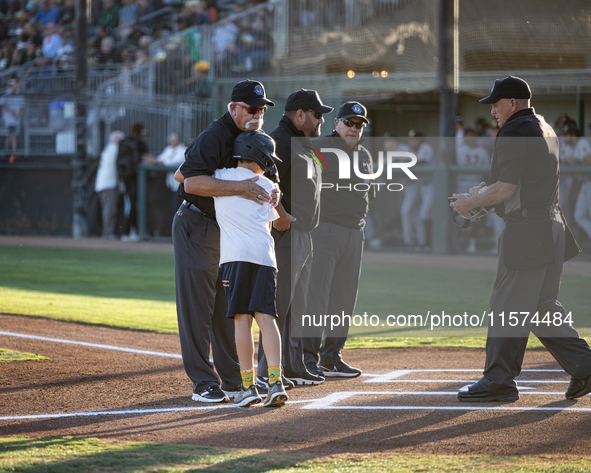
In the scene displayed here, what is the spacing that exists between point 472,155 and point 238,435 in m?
11.8

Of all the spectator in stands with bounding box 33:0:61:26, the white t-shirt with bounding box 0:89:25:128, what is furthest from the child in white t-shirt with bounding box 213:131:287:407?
the spectator in stands with bounding box 33:0:61:26

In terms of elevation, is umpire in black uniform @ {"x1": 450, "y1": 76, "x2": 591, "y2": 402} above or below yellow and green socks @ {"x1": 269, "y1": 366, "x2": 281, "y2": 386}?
above

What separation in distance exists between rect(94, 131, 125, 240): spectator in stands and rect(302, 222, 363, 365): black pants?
38.5ft

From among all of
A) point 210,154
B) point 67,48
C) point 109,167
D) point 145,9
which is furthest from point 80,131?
point 210,154

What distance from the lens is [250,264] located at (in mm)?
5078

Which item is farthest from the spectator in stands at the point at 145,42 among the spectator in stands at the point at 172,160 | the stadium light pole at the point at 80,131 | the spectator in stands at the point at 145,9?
the spectator in stands at the point at 172,160

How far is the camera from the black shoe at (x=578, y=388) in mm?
5387

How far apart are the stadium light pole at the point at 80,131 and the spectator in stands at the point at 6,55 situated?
21.6 ft

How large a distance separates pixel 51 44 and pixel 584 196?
1586 cm

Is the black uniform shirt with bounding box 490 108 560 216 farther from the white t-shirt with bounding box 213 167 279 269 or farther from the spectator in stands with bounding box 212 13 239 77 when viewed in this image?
the spectator in stands with bounding box 212 13 239 77

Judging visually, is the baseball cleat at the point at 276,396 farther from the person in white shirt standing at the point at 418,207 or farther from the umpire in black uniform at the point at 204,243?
Result: the person in white shirt standing at the point at 418,207

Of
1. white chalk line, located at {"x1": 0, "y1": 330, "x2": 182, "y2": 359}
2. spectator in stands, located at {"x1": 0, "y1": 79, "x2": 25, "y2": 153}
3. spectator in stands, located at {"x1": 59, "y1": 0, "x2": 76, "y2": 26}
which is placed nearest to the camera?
white chalk line, located at {"x1": 0, "y1": 330, "x2": 182, "y2": 359}

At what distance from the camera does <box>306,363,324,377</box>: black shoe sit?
6312 mm

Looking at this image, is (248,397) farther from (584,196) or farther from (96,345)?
(584,196)
